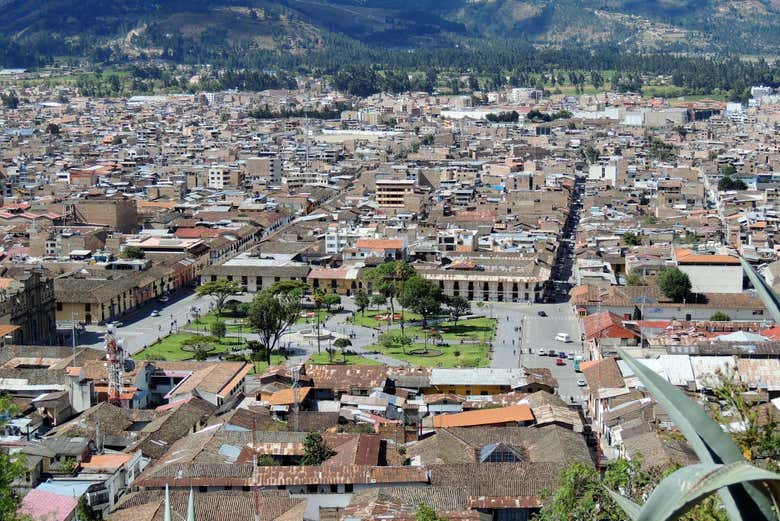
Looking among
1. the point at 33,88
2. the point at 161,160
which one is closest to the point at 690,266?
the point at 161,160

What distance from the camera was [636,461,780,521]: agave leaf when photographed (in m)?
2.01

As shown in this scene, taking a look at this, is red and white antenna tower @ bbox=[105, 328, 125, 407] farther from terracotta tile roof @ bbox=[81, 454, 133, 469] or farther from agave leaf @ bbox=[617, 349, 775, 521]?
agave leaf @ bbox=[617, 349, 775, 521]

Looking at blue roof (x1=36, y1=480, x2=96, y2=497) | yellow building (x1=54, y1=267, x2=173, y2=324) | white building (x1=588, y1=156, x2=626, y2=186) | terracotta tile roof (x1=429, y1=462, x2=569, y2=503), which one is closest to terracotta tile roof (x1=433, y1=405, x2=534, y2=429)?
terracotta tile roof (x1=429, y1=462, x2=569, y2=503)

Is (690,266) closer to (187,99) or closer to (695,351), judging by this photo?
(695,351)

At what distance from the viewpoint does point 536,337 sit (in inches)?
732

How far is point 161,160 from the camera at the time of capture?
140 feet

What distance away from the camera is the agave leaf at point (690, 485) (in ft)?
6.59

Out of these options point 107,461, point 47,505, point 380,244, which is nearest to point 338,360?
point 107,461

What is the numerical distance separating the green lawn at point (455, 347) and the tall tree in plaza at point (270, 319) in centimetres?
141

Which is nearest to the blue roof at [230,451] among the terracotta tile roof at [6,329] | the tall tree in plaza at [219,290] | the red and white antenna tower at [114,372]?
the red and white antenna tower at [114,372]

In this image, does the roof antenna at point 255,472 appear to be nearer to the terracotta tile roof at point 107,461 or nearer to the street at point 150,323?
the terracotta tile roof at point 107,461

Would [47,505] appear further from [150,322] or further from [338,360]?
[150,322]

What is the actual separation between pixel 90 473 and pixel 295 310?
827cm

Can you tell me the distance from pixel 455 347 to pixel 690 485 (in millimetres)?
16058
